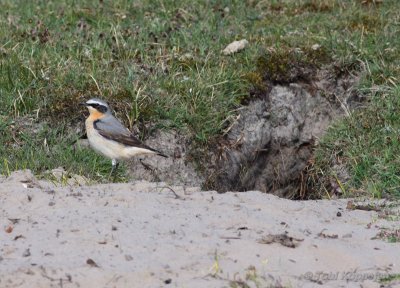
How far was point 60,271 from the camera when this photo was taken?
19.5 feet

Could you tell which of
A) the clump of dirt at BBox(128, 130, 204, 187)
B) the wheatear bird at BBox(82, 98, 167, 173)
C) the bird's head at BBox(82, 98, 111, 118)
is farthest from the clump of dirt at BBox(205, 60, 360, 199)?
the bird's head at BBox(82, 98, 111, 118)

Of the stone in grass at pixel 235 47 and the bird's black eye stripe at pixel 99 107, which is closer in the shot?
the bird's black eye stripe at pixel 99 107

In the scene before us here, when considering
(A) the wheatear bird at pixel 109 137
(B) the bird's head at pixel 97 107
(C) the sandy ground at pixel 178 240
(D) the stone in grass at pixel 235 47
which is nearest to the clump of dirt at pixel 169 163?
(A) the wheatear bird at pixel 109 137

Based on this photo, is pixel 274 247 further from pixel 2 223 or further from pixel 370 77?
pixel 370 77

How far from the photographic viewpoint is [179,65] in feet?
37.0

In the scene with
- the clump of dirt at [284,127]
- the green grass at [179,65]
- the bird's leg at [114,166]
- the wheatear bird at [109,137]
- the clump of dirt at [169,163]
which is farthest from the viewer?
the clump of dirt at [284,127]

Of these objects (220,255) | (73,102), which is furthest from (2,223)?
(73,102)

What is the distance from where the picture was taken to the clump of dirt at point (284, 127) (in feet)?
35.7

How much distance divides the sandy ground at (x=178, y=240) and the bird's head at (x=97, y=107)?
2077 millimetres

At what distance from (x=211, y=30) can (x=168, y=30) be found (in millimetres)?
594

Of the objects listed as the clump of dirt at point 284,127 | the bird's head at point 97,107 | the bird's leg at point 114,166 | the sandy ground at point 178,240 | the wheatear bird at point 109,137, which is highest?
the sandy ground at point 178,240

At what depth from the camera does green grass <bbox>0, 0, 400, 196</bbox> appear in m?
10.1

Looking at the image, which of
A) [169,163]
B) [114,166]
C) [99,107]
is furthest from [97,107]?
[169,163]

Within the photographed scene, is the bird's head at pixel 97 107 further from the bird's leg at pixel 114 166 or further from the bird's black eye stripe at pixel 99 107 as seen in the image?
the bird's leg at pixel 114 166
